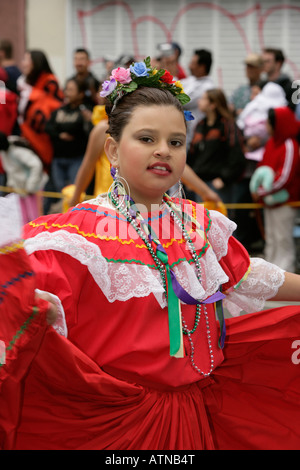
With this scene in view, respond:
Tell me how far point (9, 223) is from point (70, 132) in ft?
17.2

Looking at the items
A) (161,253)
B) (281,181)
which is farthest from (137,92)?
(281,181)

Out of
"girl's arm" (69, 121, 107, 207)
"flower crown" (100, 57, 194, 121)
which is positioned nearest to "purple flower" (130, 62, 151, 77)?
"flower crown" (100, 57, 194, 121)

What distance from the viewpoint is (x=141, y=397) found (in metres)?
2.28

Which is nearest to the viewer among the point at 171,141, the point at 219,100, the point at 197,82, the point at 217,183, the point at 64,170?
the point at 171,141

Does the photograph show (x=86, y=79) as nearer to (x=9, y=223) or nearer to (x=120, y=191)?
(x=120, y=191)

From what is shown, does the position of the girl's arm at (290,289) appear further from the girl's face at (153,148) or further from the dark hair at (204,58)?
the dark hair at (204,58)

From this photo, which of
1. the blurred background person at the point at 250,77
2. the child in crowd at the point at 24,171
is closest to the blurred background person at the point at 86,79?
the child in crowd at the point at 24,171

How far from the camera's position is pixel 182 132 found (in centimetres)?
238

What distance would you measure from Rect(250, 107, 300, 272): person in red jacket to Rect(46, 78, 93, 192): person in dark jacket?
1.72 metres

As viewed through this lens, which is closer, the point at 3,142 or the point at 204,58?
the point at 3,142

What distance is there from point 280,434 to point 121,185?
102cm

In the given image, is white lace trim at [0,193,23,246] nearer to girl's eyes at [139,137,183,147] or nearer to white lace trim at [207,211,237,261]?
girl's eyes at [139,137,183,147]

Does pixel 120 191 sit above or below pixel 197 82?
below

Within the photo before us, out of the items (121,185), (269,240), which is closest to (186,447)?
(121,185)
